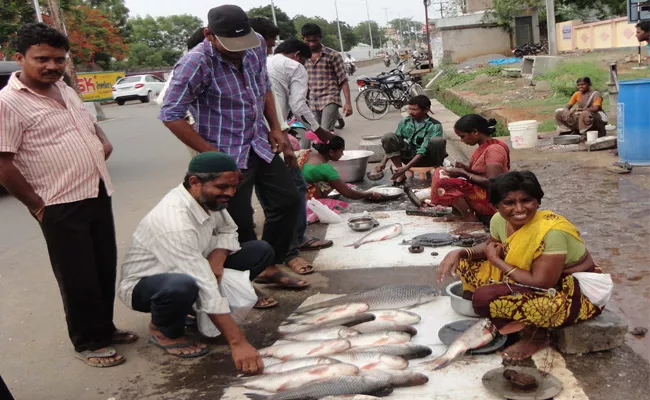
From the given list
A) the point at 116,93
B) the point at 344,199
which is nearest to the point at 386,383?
the point at 344,199

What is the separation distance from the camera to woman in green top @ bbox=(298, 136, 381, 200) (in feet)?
19.4

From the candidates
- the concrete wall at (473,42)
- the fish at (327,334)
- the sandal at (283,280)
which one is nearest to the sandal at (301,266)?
the sandal at (283,280)

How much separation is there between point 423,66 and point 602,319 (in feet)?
107

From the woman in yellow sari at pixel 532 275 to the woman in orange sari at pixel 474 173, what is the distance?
1.77 meters

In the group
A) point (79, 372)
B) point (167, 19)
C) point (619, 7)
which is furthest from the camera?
point (167, 19)

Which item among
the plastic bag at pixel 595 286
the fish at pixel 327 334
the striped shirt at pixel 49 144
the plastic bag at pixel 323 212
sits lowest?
the fish at pixel 327 334

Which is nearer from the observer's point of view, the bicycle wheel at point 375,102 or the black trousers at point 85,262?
the black trousers at point 85,262

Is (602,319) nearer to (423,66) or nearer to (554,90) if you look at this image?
(554,90)

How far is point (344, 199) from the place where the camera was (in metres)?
6.84

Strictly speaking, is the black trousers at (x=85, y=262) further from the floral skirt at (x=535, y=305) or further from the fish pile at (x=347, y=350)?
the floral skirt at (x=535, y=305)

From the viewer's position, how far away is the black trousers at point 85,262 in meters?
3.26

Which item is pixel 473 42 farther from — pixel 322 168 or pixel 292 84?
pixel 322 168

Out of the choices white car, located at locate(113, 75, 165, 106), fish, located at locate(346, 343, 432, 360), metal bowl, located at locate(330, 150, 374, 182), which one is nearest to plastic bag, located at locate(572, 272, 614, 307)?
fish, located at locate(346, 343, 432, 360)

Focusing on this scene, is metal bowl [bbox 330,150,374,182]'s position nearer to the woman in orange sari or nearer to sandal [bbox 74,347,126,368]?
the woman in orange sari
